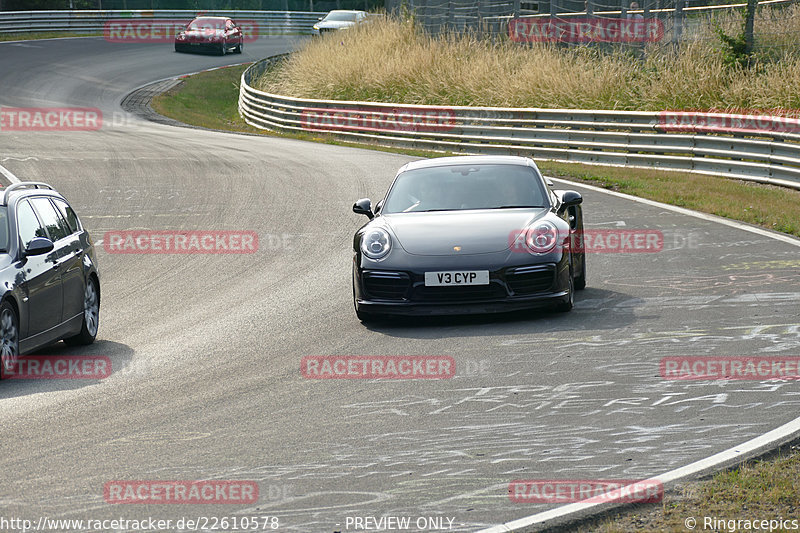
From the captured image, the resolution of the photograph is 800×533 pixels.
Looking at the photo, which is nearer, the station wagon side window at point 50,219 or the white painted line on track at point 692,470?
the white painted line on track at point 692,470

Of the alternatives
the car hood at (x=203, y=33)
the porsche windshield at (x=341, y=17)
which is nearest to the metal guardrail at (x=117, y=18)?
the car hood at (x=203, y=33)

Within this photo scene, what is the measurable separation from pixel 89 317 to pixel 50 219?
36.6 inches

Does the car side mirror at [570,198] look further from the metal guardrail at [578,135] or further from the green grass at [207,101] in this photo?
the green grass at [207,101]

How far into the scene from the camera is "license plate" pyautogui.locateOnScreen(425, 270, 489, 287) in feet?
32.3

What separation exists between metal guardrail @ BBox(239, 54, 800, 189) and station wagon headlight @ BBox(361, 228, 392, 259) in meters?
10.7

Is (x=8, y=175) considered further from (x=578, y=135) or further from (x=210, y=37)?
(x=210, y=37)

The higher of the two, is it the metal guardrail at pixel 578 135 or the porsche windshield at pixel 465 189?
the porsche windshield at pixel 465 189

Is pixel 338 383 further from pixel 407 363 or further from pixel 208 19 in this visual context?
pixel 208 19

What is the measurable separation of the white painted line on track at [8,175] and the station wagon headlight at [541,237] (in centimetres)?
Answer: 1332

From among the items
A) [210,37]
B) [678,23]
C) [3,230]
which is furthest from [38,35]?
[3,230]

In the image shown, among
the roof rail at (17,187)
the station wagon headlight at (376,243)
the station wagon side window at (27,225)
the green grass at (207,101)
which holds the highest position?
the roof rail at (17,187)

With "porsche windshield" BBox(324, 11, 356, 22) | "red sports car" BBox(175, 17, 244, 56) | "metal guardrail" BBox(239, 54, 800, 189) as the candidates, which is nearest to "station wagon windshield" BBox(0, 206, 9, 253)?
"metal guardrail" BBox(239, 54, 800, 189)

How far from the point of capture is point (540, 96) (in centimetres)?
2872

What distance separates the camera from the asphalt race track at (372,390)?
586cm
